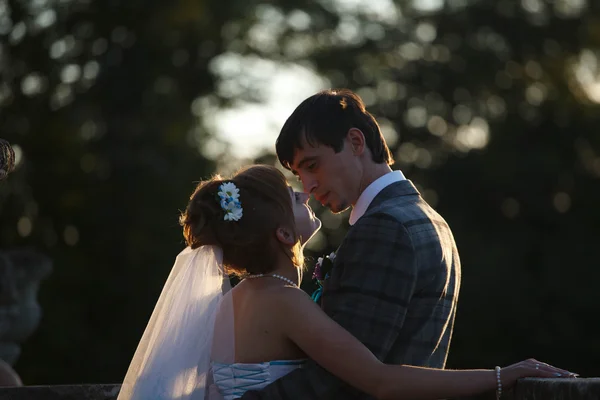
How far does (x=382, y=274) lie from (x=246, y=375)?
0.61 metres

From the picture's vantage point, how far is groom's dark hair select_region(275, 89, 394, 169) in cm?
381

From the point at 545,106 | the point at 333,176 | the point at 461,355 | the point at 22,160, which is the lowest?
the point at 461,355

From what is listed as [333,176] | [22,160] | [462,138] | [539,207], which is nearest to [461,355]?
[539,207]

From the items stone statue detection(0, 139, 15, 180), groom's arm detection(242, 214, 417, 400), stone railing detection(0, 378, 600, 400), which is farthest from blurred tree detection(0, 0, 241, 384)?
groom's arm detection(242, 214, 417, 400)

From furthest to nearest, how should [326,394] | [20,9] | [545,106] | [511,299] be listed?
[545,106]
[511,299]
[20,9]
[326,394]

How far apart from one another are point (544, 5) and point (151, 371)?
67.9ft

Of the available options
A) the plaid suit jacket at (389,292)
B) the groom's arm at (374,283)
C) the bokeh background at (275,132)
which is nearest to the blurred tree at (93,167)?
the bokeh background at (275,132)

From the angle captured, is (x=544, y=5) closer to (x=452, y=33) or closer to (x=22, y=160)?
(x=452, y=33)

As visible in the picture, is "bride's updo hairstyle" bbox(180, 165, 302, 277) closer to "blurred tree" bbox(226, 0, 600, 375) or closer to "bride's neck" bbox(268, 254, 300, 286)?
"bride's neck" bbox(268, 254, 300, 286)

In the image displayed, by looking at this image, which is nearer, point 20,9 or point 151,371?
point 151,371

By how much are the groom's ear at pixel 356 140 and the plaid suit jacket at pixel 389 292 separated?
30 centimetres

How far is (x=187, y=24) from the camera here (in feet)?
68.1

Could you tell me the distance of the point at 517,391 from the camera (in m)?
3.27

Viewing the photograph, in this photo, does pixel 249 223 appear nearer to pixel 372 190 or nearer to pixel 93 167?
pixel 372 190
